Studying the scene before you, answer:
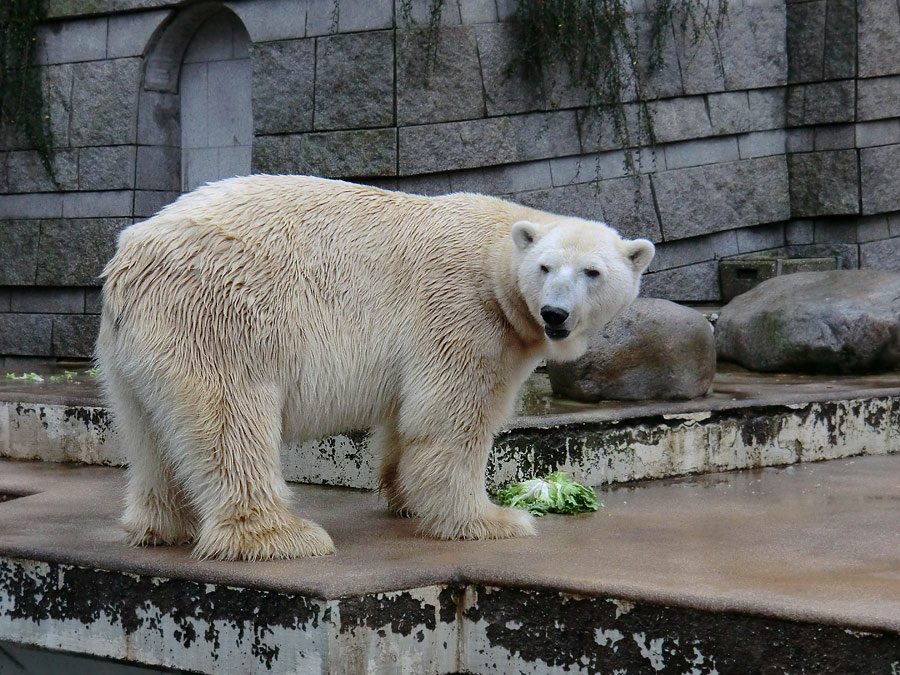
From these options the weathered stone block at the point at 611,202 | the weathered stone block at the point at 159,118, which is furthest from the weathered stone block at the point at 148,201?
the weathered stone block at the point at 611,202

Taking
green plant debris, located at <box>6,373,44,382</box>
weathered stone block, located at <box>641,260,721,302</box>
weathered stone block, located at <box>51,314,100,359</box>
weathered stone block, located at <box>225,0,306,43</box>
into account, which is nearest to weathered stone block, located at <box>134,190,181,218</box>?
weathered stone block, located at <box>51,314,100,359</box>

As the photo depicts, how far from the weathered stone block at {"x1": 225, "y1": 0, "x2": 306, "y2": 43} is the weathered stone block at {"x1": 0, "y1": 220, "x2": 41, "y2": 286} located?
7.46 ft

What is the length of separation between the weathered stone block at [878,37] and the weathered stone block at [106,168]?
5.48m

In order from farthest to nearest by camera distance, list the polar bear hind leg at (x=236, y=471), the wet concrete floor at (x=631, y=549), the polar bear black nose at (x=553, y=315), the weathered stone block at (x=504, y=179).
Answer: the weathered stone block at (x=504, y=179) < the polar bear black nose at (x=553, y=315) < the polar bear hind leg at (x=236, y=471) < the wet concrete floor at (x=631, y=549)

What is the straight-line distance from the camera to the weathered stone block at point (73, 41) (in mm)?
8188

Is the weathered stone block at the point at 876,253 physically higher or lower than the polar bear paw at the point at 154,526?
higher

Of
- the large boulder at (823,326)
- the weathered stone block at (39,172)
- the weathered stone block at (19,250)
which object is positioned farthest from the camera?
the weathered stone block at (19,250)

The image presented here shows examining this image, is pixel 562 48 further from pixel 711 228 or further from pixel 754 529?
pixel 754 529

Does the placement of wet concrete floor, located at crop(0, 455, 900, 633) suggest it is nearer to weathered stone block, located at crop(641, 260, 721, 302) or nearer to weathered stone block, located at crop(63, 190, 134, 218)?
weathered stone block, located at crop(641, 260, 721, 302)

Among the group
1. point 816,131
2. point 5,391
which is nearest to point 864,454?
point 816,131

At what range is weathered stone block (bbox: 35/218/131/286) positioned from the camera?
8.25 meters

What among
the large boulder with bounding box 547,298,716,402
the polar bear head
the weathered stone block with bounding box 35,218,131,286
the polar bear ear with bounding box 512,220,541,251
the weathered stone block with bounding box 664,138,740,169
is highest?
the weathered stone block with bounding box 664,138,740,169

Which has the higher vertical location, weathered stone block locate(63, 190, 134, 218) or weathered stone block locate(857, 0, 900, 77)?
weathered stone block locate(857, 0, 900, 77)

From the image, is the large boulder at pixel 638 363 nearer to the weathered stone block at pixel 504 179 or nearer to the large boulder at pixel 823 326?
Answer: the large boulder at pixel 823 326
